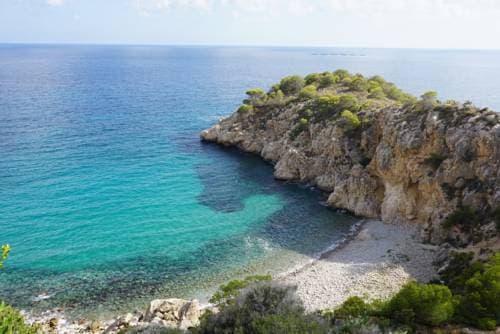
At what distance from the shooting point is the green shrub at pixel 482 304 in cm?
1895

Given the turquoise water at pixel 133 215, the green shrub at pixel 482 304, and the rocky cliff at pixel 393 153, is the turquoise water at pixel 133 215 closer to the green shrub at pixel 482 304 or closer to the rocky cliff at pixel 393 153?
the rocky cliff at pixel 393 153

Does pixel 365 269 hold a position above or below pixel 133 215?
above

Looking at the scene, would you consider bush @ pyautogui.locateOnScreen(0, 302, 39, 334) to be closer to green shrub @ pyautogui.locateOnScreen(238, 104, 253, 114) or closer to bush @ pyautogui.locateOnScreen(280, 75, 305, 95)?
green shrub @ pyautogui.locateOnScreen(238, 104, 253, 114)

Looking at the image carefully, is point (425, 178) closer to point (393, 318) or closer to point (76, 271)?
point (393, 318)

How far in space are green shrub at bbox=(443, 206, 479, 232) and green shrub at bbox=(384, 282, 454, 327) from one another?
14113 millimetres

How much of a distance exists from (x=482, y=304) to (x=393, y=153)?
22417 millimetres

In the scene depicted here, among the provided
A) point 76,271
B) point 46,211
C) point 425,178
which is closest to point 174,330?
point 76,271

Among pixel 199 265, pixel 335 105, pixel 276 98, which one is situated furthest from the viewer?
pixel 276 98

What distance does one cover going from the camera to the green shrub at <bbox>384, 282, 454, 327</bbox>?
738 inches

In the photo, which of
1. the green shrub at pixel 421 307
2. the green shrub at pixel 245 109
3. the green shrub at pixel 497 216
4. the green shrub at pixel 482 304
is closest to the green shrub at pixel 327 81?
the green shrub at pixel 245 109

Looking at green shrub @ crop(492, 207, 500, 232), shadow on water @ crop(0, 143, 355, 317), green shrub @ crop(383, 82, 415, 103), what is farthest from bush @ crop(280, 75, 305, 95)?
green shrub @ crop(492, 207, 500, 232)

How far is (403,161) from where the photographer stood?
3928cm

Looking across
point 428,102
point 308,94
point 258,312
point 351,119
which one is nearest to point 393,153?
point 428,102

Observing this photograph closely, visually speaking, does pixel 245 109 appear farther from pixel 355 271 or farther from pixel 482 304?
pixel 482 304
